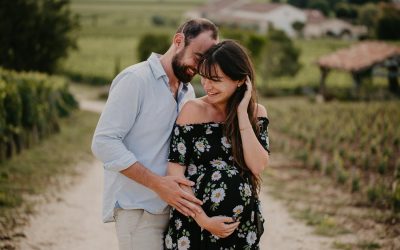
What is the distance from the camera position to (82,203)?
828 cm

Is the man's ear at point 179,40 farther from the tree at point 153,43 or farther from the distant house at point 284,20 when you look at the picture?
the distant house at point 284,20

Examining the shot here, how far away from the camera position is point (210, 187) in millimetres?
2955

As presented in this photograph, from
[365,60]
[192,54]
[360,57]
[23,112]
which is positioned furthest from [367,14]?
[192,54]

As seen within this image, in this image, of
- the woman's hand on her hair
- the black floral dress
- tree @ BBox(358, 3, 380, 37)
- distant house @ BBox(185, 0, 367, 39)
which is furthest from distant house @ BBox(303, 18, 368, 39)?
the black floral dress

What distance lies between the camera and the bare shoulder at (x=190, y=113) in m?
3.02

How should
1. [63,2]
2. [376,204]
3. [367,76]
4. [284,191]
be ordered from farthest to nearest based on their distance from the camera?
[367,76] < [63,2] < [284,191] < [376,204]

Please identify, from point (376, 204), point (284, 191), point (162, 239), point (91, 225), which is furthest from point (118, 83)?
point (284, 191)

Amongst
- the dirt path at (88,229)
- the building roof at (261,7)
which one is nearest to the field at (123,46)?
the building roof at (261,7)

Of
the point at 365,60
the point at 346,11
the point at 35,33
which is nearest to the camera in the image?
the point at 35,33

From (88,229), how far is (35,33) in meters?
20.0

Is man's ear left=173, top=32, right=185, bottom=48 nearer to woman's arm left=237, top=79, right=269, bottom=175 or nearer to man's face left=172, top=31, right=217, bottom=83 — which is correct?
man's face left=172, top=31, right=217, bottom=83

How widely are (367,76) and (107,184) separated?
38.4 metres

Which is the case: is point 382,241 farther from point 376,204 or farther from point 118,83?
point 118,83

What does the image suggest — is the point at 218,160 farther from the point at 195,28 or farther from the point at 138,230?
the point at 195,28
